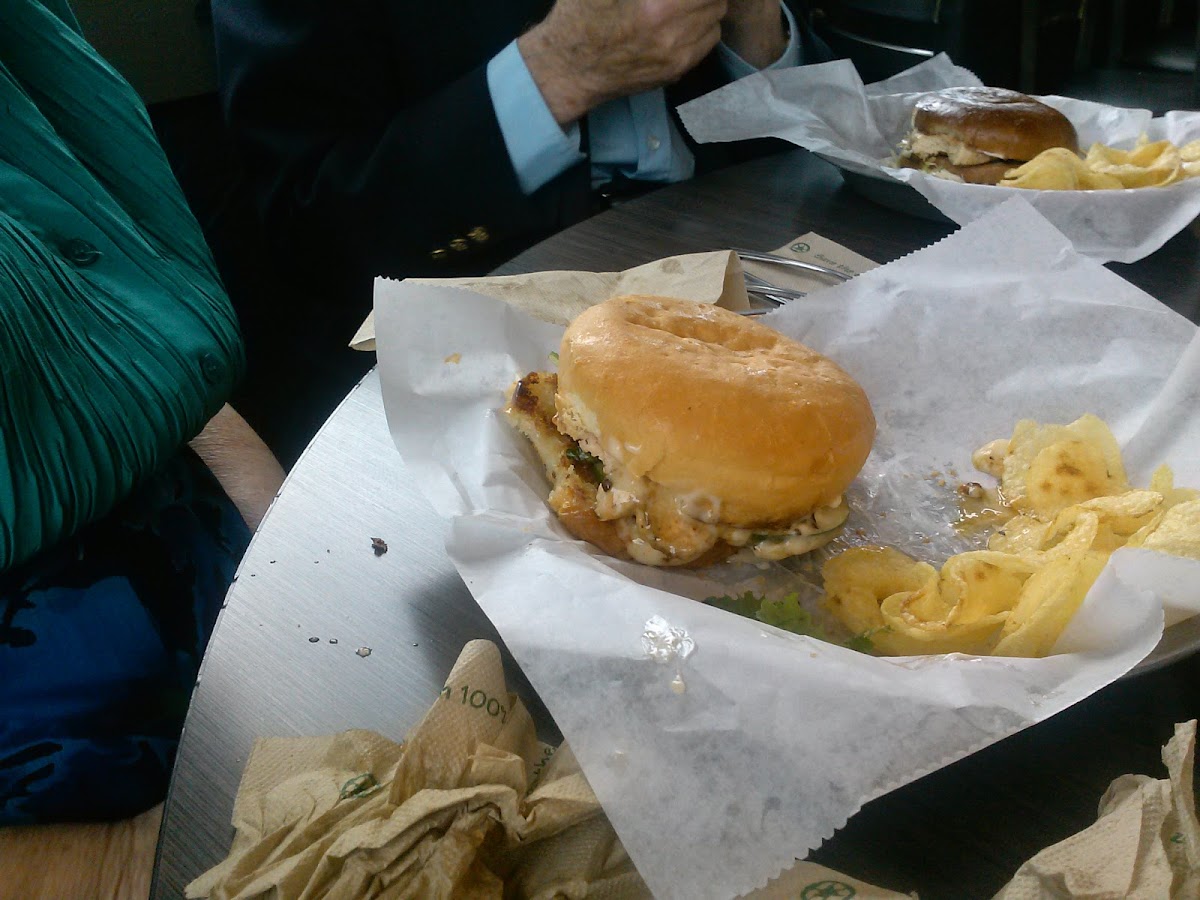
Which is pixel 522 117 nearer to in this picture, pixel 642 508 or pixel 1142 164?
pixel 642 508

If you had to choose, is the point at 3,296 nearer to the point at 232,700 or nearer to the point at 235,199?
→ the point at 232,700

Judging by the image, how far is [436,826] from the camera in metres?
0.53

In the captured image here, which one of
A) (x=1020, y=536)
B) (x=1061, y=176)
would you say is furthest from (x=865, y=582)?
(x=1061, y=176)

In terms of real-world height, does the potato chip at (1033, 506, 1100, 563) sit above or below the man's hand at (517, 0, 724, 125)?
below

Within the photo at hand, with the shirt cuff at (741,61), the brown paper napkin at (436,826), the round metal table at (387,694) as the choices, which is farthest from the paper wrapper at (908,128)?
the brown paper napkin at (436,826)

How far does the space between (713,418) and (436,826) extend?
439 millimetres

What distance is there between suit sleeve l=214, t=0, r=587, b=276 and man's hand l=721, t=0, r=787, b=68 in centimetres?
58

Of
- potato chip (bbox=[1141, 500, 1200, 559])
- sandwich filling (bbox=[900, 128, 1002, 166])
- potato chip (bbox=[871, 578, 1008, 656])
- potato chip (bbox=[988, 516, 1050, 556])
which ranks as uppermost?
sandwich filling (bbox=[900, 128, 1002, 166])

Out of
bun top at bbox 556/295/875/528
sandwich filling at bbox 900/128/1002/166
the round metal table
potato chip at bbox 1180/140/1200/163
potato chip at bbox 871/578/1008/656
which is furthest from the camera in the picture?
sandwich filling at bbox 900/128/1002/166

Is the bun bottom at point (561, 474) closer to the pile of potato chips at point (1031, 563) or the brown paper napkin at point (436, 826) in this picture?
the pile of potato chips at point (1031, 563)

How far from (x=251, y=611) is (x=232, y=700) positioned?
10 centimetres

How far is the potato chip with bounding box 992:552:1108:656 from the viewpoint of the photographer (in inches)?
26.0

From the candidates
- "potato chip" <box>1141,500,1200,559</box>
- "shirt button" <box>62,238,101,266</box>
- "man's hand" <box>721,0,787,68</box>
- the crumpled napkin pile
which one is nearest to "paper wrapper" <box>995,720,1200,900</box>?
the crumpled napkin pile

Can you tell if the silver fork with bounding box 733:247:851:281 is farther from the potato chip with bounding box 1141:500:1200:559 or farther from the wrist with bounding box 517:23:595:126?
the potato chip with bounding box 1141:500:1200:559
